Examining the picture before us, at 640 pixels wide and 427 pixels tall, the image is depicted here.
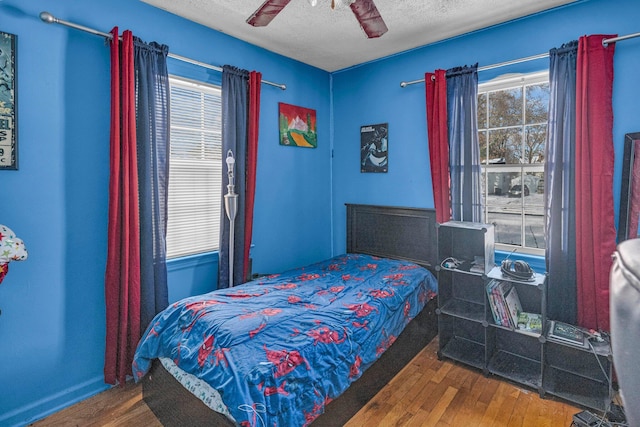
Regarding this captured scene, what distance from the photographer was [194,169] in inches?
112

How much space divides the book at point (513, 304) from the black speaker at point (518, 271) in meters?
0.17

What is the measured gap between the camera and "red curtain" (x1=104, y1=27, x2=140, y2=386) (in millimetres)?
2219

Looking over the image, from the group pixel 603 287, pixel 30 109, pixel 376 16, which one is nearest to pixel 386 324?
Answer: pixel 603 287

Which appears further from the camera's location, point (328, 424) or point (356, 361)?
point (356, 361)

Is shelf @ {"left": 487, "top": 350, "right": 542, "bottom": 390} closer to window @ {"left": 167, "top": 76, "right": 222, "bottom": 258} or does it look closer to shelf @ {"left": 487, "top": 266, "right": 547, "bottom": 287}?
shelf @ {"left": 487, "top": 266, "right": 547, "bottom": 287}

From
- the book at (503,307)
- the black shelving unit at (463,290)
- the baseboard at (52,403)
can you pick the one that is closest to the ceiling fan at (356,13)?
the black shelving unit at (463,290)

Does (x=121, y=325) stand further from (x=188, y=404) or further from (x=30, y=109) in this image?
(x=30, y=109)

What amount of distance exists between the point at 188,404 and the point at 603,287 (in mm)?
2601

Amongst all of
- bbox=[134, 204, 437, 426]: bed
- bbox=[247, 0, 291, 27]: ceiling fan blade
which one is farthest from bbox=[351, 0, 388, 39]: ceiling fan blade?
bbox=[134, 204, 437, 426]: bed

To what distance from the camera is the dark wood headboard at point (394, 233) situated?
3.27 m

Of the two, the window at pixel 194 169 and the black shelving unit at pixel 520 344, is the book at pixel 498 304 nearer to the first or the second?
the black shelving unit at pixel 520 344

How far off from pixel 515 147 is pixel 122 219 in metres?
3.09

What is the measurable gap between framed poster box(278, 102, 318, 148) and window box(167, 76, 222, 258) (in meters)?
0.71

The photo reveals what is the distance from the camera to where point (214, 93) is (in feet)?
9.64
